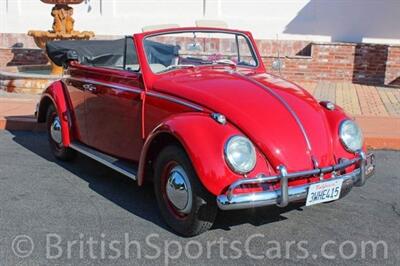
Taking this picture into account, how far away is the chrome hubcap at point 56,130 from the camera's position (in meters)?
5.93

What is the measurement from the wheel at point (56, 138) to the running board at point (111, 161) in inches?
13.0

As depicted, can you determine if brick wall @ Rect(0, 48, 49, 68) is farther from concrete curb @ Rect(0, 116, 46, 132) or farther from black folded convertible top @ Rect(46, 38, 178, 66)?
black folded convertible top @ Rect(46, 38, 178, 66)

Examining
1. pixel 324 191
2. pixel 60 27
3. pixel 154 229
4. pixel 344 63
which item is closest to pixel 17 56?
pixel 60 27

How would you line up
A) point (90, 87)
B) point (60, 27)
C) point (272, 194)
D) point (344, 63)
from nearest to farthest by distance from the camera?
point (272, 194) < point (90, 87) < point (60, 27) < point (344, 63)

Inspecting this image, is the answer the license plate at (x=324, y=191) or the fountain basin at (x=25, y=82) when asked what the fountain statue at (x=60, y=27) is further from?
the license plate at (x=324, y=191)

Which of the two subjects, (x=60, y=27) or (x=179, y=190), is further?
(x=60, y=27)

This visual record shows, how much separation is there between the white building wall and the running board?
8195 mm

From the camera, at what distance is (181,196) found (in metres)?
3.98

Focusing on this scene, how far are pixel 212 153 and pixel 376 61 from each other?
896 cm

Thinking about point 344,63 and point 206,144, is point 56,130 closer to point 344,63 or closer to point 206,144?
point 206,144

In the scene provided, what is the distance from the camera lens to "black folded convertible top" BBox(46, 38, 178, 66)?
16.0ft

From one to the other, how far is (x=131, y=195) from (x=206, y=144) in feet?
4.89

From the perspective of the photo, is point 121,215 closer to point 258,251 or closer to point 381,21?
point 258,251

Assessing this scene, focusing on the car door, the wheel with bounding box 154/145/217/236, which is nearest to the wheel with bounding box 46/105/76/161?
the car door
